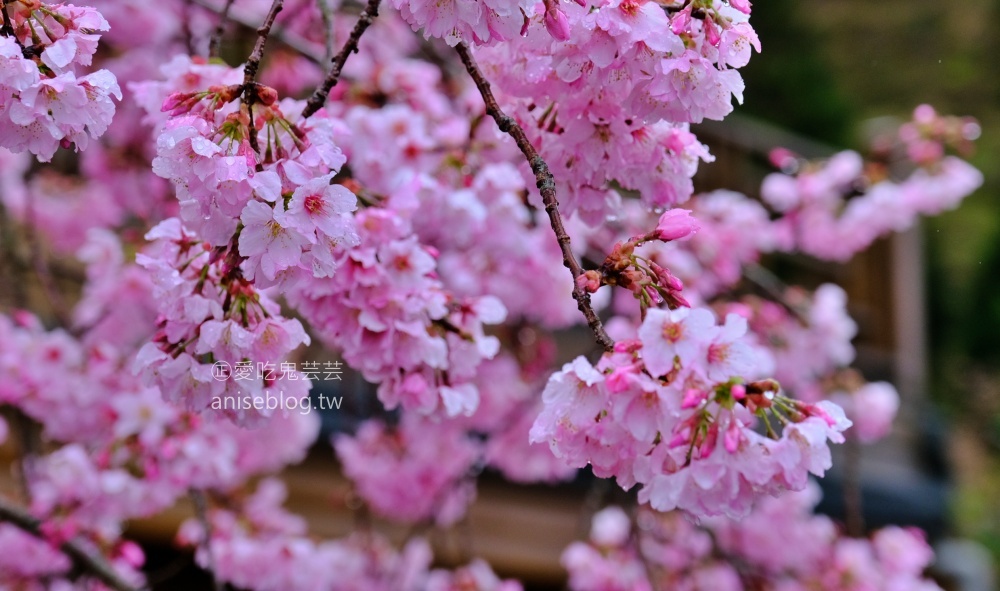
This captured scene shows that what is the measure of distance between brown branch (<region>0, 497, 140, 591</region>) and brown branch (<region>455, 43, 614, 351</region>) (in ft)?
3.39

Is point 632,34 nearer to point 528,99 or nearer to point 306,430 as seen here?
point 528,99

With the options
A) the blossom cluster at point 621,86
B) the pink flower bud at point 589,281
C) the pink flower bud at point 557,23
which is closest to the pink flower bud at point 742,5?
the blossom cluster at point 621,86

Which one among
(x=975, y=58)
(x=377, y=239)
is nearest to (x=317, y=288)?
(x=377, y=239)

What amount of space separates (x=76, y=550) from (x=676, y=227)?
48.4 inches

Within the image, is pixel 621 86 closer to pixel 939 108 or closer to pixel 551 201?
pixel 551 201

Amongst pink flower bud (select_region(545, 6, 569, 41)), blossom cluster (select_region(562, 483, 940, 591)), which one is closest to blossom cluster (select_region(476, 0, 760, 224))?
pink flower bud (select_region(545, 6, 569, 41))

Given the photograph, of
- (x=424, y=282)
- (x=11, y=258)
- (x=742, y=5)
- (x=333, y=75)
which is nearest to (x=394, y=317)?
(x=424, y=282)

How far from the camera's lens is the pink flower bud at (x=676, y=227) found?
763mm

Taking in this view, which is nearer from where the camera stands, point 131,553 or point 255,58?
point 255,58

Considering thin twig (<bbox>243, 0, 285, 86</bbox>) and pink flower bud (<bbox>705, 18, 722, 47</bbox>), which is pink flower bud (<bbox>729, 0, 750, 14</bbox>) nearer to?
pink flower bud (<bbox>705, 18, 722, 47</bbox>)

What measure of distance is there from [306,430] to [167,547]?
169 cm

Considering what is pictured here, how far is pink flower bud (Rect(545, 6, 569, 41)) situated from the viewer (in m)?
0.73

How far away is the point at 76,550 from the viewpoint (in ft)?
4.64

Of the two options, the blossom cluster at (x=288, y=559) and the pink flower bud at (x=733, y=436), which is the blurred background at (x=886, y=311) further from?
the pink flower bud at (x=733, y=436)
